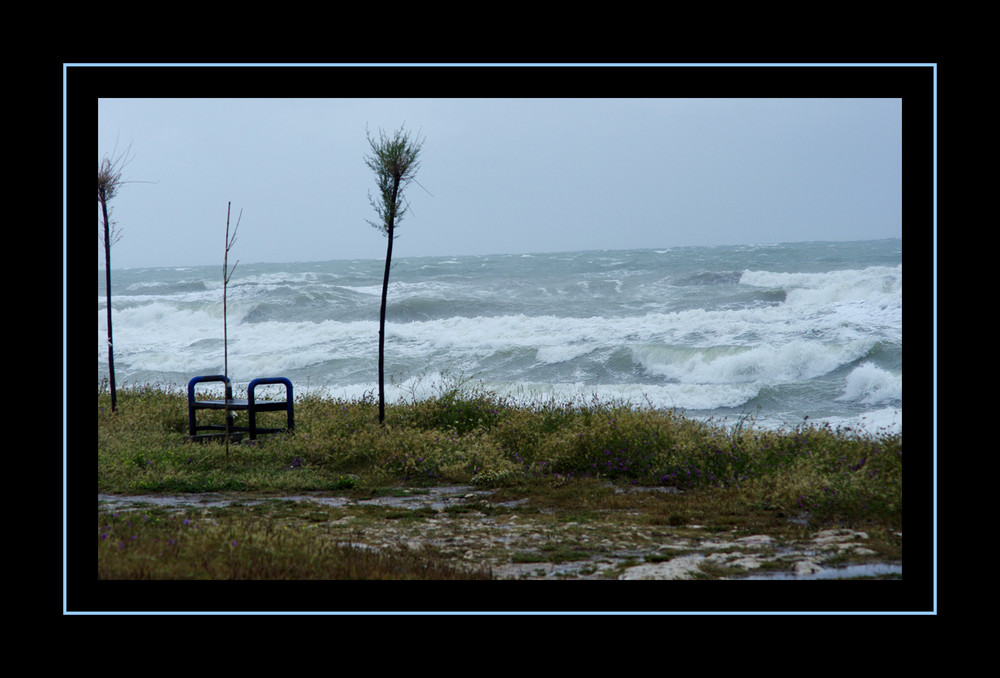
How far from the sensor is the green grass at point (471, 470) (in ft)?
14.9

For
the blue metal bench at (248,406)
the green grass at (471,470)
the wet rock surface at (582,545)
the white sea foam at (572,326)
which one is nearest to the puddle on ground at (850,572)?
the wet rock surface at (582,545)

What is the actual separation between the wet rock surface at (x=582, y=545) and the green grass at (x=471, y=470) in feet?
1.08

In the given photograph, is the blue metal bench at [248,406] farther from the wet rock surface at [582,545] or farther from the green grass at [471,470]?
the wet rock surface at [582,545]

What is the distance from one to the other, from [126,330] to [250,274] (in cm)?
902

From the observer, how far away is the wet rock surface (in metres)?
4.63

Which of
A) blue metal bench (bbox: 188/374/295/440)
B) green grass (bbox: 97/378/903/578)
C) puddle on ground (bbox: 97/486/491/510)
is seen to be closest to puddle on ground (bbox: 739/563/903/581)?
green grass (bbox: 97/378/903/578)

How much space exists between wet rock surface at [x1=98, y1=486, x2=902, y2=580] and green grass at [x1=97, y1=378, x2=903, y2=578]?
33 centimetres

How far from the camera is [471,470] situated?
7.97m

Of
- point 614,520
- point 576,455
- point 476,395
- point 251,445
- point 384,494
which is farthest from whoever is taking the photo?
point 476,395

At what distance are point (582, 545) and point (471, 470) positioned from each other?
2.79m

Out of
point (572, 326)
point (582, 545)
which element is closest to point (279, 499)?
point (582, 545)
